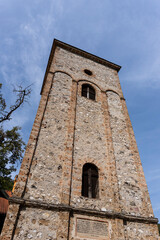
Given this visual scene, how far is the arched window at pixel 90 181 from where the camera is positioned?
7063 millimetres

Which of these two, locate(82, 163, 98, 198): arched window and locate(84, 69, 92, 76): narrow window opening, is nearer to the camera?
locate(82, 163, 98, 198): arched window

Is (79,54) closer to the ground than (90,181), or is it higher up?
higher up

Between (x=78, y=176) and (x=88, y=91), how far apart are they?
6.48 metres

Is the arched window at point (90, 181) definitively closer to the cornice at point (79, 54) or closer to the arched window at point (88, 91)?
the arched window at point (88, 91)

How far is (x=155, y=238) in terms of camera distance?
644 centimetres

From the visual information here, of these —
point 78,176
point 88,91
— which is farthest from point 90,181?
point 88,91

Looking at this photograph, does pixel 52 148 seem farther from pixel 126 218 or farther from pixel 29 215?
pixel 126 218

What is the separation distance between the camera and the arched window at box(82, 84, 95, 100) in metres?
11.7

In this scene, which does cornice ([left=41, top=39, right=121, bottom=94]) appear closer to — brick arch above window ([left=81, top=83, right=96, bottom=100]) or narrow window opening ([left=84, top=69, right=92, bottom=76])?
narrow window opening ([left=84, top=69, right=92, bottom=76])

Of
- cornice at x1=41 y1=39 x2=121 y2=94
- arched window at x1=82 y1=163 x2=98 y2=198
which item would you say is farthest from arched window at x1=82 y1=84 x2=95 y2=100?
arched window at x1=82 y1=163 x2=98 y2=198

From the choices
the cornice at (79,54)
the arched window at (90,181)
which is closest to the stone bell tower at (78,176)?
the arched window at (90,181)

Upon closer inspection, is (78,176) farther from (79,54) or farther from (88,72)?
(79,54)

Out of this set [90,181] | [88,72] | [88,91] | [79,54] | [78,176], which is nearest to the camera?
[78,176]

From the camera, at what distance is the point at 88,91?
12.0 meters
